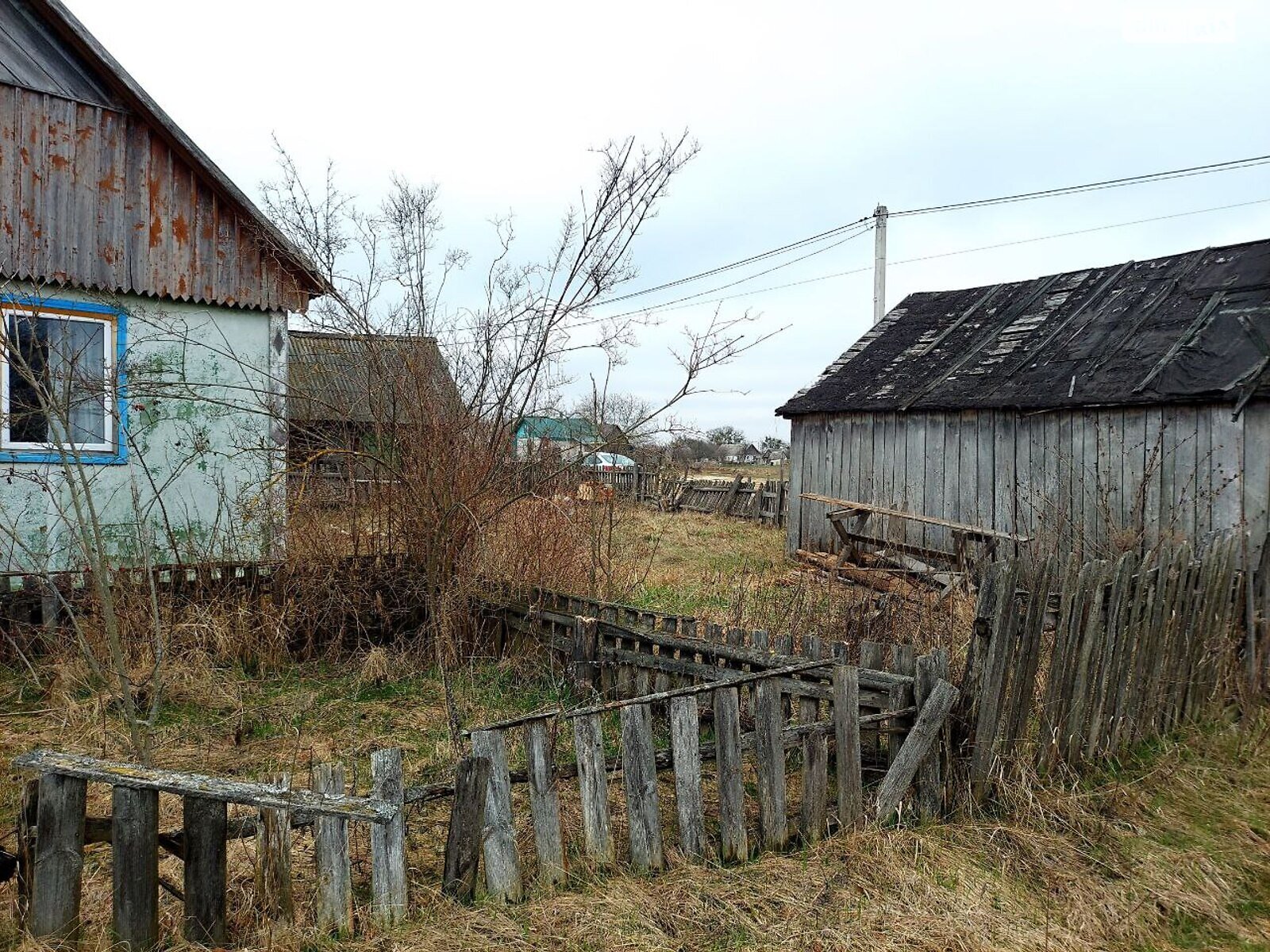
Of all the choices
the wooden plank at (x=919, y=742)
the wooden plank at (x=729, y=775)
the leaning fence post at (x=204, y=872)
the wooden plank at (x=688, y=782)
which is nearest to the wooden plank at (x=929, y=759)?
the wooden plank at (x=919, y=742)

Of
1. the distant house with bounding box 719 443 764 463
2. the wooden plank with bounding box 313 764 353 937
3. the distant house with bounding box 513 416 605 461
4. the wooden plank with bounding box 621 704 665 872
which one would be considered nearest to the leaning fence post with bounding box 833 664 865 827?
the wooden plank with bounding box 621 704 665 872

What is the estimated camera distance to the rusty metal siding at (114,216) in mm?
7703

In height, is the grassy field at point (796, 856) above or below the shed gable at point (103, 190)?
below

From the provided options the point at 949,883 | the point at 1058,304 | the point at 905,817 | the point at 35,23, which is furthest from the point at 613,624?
the point at 1058,304

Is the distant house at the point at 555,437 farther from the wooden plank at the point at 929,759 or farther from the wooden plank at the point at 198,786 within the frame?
the wooden plank at the point at 198,786

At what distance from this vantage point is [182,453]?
27.1ft

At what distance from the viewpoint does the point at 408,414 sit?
246 inches

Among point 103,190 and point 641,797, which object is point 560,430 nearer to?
point 641,797

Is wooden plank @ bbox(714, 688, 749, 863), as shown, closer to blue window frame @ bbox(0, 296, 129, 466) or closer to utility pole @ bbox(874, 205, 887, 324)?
blue window frame @ bbox(0, 296, 129, 466)

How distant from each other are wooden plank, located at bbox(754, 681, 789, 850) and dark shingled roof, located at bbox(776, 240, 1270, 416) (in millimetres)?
7628

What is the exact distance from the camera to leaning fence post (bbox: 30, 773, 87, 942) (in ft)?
8.55

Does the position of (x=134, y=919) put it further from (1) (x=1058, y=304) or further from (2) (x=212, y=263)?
(1) (x=1058, y=304)

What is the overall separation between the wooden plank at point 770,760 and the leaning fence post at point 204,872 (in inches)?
80.0

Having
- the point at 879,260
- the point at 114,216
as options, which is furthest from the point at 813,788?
the point at 879,260
